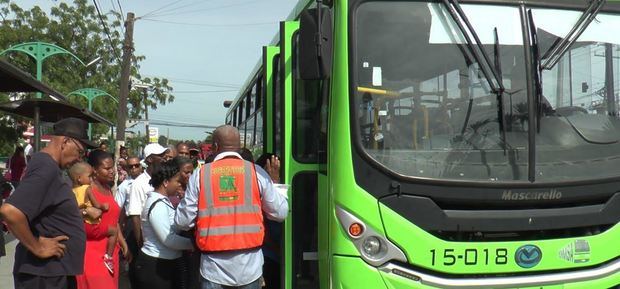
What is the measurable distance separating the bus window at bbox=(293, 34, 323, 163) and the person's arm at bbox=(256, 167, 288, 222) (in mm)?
512

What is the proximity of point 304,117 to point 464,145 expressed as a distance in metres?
1.32

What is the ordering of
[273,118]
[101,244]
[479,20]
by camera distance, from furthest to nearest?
[273,118] → [101,244] → [479,20]

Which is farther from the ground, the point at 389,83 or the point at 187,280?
the point at 389,83

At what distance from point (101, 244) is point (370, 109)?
231 cm

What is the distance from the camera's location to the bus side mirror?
386 centimetres

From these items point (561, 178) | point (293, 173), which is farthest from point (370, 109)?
point (561, 178)

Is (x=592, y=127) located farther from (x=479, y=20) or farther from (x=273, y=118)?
(x=273, y=118)

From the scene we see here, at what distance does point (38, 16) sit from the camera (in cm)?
2567

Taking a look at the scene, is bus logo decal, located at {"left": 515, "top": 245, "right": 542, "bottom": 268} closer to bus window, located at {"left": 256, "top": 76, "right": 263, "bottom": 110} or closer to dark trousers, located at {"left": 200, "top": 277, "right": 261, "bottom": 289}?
dark trousers, located at {"left": 200, "top": 277, "right": 261, "bottom": 289}

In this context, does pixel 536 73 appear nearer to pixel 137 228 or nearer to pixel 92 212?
pixel 92 212

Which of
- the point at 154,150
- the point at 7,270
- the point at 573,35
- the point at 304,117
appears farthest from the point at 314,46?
the point at 7,270

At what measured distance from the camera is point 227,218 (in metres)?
3.89

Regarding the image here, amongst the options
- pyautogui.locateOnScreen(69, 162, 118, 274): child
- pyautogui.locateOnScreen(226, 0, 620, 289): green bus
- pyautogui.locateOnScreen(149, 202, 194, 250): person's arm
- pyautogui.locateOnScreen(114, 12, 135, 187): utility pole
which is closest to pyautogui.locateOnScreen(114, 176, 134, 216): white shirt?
pyautogui.locateOnScreen(69, 162, 118, 274): child

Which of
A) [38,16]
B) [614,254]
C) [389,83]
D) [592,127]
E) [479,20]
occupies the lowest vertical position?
[614,254]
